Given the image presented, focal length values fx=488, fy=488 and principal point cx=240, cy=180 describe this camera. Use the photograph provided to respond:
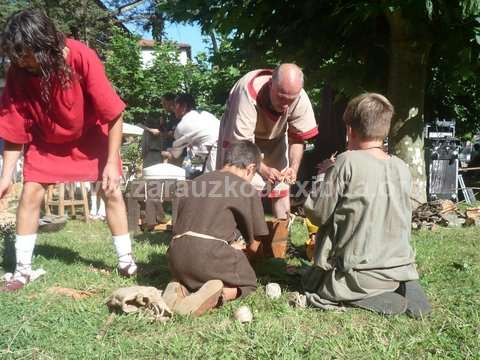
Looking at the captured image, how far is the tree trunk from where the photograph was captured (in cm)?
627

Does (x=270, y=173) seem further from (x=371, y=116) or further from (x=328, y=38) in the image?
(x=328, y=38)

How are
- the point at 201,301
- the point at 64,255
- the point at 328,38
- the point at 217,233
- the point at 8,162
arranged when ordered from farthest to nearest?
the point at 328,38 → the point at 64,255 → the point at 8,162 → the point at 217,233 → the point at 201,301

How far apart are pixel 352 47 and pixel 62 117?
4.58 m

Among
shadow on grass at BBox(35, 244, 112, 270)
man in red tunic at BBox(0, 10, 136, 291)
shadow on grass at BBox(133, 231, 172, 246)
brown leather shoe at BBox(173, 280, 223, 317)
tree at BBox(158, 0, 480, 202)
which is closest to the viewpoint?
brown leather shoe at BBox(173, 280, 223, 317)

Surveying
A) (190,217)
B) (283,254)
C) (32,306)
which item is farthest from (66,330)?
(283,254)

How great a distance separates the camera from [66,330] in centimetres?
254

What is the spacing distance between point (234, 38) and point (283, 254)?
4262 mm

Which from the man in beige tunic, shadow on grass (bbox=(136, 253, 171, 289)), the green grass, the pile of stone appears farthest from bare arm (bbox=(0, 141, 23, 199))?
the pile of stone

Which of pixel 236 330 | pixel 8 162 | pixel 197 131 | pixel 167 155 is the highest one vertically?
pixel 197 131

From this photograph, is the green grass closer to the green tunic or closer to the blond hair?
the green tunic

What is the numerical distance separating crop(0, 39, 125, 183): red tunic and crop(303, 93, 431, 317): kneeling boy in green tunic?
Answer: 5.37 feet

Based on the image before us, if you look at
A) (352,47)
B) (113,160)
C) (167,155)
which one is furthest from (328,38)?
(113,160)

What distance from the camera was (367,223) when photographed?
283cm

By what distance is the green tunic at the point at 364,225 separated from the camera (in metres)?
2.83
